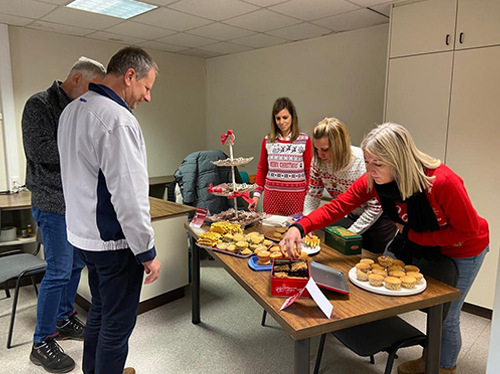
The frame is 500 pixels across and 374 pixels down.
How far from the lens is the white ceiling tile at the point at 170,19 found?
333 centimetres

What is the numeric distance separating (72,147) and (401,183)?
1.26 meters

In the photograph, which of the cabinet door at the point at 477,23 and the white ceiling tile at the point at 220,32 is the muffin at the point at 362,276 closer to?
the cabinet door at the point at 477,23

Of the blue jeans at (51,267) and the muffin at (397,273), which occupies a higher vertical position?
the muffin at (397,273)

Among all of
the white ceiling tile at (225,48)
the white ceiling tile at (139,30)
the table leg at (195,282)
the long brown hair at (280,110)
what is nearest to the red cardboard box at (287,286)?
the table leg at (195,282)

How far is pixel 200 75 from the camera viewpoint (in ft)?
18.3

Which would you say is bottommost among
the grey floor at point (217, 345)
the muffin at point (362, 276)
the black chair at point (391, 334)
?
the grey floor at point (217, 345)

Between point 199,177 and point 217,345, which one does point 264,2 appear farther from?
Result: point 217,345

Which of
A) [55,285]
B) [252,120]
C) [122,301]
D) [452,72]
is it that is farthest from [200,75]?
[122,301]

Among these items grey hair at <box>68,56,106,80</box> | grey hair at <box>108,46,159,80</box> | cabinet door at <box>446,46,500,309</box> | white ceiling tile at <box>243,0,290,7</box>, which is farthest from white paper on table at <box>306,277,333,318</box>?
white ceiling tile at <box>243,0,290,7</box>

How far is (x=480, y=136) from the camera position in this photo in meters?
2.69

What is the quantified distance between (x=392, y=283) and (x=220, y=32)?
3.43 metres

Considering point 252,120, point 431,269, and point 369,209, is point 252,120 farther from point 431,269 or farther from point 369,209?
point 431,269

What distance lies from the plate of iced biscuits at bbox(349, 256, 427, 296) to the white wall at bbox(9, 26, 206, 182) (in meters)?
3.81

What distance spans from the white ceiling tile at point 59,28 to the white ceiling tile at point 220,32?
3.76ft
